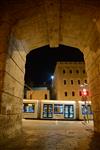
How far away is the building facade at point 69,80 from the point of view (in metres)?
40.2

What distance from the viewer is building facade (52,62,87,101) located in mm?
40188

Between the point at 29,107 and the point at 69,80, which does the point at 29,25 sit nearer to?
the point at 29,107

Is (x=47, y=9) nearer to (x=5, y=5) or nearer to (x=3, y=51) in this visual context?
(x=5, y=5)

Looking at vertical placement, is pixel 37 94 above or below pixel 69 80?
below

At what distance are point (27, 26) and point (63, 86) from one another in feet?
115

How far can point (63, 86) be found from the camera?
4091cm

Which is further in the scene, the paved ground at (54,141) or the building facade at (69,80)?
the building facade at (69,80)

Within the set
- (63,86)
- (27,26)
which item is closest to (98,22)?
(27,26)

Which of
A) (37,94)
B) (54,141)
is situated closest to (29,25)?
(54,141)

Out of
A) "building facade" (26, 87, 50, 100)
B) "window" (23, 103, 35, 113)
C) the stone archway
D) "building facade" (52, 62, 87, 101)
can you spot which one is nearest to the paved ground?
the stone archway

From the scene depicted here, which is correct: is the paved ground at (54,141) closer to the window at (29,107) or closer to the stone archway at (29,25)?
the stone archway at (29,25)

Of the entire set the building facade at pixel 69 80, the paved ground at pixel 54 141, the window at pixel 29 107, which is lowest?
the paved ground at pixel 54 141

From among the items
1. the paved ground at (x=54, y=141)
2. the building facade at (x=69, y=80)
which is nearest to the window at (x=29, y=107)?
the paved ground at (x=54, y=141)

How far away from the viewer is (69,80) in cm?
4178
